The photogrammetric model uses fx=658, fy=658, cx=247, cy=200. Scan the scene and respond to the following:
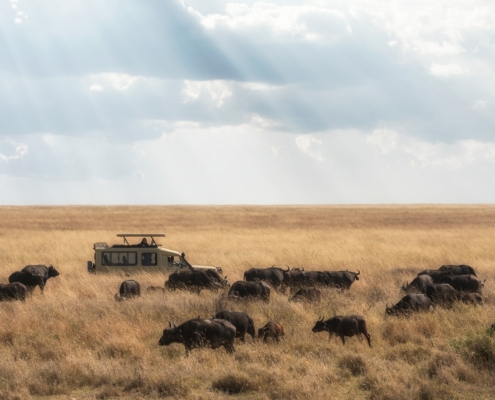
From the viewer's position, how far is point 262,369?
10.9 meters

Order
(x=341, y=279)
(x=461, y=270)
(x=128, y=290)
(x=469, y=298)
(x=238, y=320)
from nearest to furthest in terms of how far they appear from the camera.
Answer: (x=238, y=320)
(x=469, y=298)
(x=128, y=290)
(x=341, y=279)
(x=461, y=270)

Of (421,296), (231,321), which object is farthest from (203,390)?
(421,296)

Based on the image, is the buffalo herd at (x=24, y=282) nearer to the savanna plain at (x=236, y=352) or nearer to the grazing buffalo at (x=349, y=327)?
the savanna plain at (x=236, y=352)

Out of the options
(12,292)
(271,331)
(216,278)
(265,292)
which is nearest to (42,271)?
(12,292)

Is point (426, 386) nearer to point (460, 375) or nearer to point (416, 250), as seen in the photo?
point (460, 375)

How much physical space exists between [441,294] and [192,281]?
713 centimetres

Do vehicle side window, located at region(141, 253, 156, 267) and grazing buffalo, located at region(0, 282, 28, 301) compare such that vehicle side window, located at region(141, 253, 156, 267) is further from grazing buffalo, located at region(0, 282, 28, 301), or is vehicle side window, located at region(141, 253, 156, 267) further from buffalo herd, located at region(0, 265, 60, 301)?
grazing buffalo, located at region(0, 282, 28, 301)

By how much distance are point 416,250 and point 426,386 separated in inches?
956

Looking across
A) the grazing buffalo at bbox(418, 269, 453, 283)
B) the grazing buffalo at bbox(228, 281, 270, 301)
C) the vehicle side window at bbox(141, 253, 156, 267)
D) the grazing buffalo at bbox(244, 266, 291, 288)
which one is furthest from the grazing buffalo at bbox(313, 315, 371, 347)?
the vehicle side window at bbox(141, 253, 156, 267)

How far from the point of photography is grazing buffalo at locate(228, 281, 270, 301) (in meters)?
16.7

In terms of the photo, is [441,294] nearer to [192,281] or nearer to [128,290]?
[192,281]

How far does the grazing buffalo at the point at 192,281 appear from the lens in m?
19.1

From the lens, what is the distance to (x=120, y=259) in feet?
71.5

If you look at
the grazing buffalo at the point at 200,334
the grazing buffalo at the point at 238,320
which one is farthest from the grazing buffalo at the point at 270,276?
the grazing buffalo at the point at 200,334
